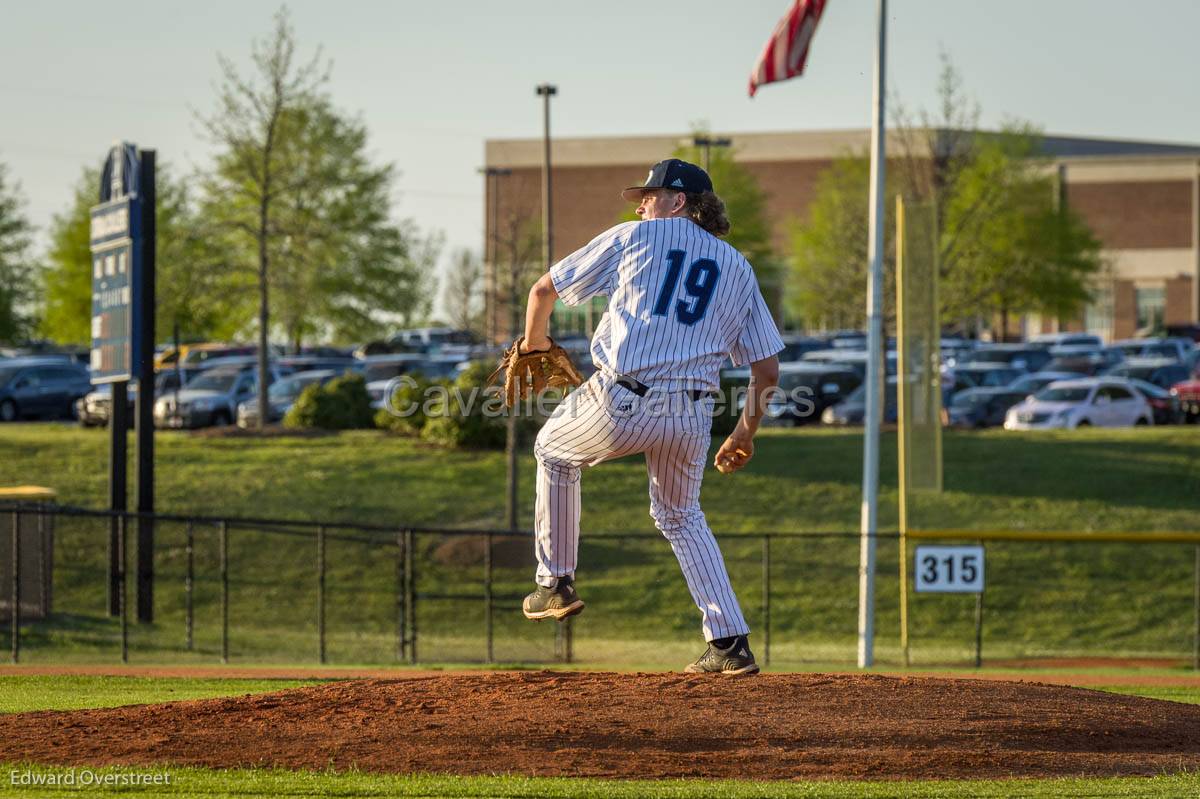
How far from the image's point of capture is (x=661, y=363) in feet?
22.6

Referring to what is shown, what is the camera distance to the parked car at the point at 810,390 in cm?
3600

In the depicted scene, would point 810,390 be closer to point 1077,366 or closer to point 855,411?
point 855,411

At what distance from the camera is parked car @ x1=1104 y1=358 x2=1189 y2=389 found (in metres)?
40.2

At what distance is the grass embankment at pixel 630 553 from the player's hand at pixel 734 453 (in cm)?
975

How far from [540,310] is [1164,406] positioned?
32875 mm

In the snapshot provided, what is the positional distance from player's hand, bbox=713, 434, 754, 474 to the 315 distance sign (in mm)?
9724

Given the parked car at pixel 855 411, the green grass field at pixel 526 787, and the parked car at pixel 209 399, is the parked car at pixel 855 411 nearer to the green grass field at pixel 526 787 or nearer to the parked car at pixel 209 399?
the parked car at pixel 209 399

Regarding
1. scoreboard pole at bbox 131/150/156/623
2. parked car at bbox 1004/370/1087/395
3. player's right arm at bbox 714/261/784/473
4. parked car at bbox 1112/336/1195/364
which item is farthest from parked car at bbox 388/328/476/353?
player's right arm at bbox 714/261/784/473

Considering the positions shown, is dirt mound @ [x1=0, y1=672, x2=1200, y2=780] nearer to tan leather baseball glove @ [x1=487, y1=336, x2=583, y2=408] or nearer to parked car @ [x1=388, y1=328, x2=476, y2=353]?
tan leather baseball glove @ [x1=487, y1=336, x2=583, y2=408]

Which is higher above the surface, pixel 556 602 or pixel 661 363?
pixel 661 363

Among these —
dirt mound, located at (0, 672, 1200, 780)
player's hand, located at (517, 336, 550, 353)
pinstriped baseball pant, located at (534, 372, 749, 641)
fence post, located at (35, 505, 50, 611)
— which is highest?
player's hand, located at (517, 336, 550, 353)

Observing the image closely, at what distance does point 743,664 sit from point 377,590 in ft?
52.1

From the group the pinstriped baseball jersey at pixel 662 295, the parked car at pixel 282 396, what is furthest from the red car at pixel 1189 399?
the pinstriped baseball jersey at pixel 662 295

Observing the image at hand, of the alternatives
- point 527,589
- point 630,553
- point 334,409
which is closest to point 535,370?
point 527,589
